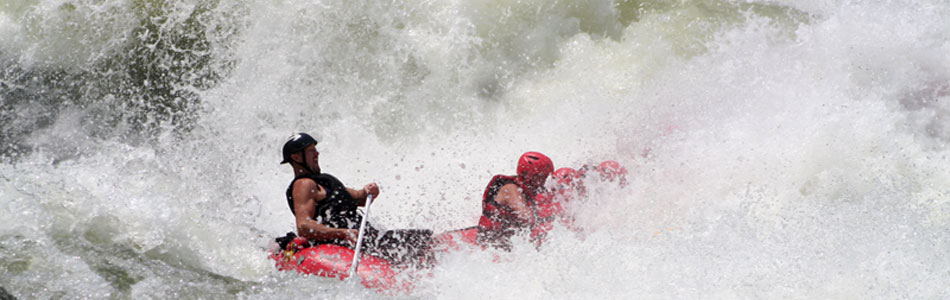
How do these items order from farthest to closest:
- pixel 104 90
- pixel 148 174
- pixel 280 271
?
pixel 104 90 → pixel 148 174 → pixel 280 271

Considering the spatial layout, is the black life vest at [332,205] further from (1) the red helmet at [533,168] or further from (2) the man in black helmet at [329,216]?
(1) the red helmet at [533,168]

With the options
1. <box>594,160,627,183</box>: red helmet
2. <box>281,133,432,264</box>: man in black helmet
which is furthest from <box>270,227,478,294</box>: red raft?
<box>594,160,627,183</box>: red helmet

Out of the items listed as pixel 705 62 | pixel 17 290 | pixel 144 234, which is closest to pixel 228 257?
pixel 144 234

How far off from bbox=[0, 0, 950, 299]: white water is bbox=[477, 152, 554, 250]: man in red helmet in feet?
1.02

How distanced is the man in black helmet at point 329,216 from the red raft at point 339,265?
0.07 m

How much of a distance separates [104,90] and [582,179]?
497 cm

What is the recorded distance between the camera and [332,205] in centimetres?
422

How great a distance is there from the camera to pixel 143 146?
23.6ft

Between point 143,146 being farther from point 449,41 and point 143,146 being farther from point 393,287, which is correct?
point 393,287

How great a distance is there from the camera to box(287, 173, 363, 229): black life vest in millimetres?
4195

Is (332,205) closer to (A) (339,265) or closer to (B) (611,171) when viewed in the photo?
(A) (339,265)

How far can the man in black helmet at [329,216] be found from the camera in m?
4.07

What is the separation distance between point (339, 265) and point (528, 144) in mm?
2998

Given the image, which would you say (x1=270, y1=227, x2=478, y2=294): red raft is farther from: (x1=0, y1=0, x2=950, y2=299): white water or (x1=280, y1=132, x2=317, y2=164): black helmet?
(x1=280, y1=132, x2=317, y2=164): black helmet
